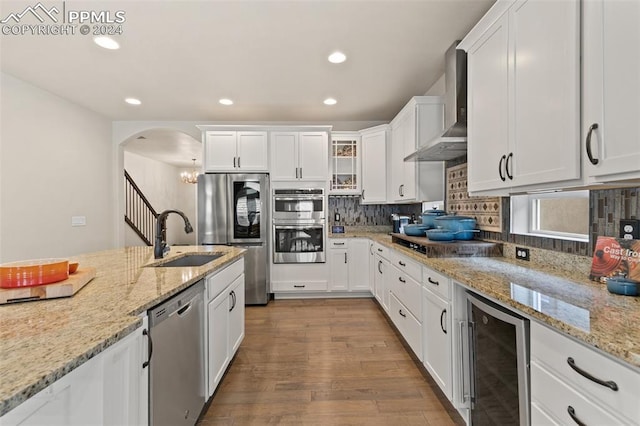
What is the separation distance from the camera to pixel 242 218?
384 cm

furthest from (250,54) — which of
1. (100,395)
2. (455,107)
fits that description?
(100,395)

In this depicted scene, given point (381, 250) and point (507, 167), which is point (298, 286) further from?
point (507, 167)

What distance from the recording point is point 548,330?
3.15 feet

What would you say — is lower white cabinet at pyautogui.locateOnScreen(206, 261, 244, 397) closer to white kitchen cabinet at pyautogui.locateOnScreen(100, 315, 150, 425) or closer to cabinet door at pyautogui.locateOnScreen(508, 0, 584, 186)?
white kitchen cabinet at pyautogui.locateOnScreen(100, 315, 150, 425)

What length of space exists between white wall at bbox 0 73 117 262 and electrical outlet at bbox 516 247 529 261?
189 inches

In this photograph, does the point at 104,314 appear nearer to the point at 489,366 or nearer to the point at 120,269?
the point at 120,269

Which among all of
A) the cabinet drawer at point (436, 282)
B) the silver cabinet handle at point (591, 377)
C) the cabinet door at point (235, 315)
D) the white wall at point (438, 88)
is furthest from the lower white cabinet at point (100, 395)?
the white wall at point (438, 88)

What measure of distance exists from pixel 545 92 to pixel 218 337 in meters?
2.30

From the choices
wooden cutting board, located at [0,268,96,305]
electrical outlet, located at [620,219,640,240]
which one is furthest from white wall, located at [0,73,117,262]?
electrical outlet, located at [620,219,640,240]

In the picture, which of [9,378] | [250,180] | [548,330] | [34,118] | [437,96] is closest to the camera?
[9,378]

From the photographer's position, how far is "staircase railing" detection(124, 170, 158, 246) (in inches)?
240

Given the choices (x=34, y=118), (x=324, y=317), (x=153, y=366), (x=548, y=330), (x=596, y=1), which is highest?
(x=34, y=118)

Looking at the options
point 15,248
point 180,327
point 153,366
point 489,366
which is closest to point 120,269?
point 180,327

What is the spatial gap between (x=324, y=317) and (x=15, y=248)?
3.49 m
